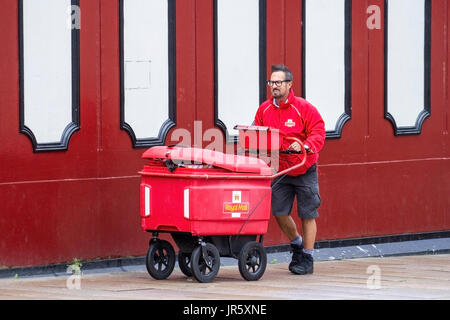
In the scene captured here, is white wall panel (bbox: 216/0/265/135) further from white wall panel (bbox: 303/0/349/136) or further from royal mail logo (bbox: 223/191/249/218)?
royal mail logo (bbox: 223/191/249/218)

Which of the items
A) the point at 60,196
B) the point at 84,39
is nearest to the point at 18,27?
the point at 84,39

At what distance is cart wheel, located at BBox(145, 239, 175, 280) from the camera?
1124cm

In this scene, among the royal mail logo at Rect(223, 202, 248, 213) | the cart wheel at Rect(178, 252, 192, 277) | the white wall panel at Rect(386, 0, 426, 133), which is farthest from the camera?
the white wall panel at Rect(386, 0, 426, 133)

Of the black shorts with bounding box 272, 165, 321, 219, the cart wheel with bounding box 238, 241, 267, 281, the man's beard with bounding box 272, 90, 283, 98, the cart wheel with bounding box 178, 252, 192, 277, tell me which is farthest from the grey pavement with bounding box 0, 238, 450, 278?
the man's beard with bounding box 272, 90, 283, 98

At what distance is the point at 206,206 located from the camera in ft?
35.7

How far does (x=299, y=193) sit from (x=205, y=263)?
1.18 metres

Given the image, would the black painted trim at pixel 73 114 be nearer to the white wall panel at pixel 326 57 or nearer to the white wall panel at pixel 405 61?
the white wall panel at pixel 326 57

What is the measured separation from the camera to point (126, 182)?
40.5 ft

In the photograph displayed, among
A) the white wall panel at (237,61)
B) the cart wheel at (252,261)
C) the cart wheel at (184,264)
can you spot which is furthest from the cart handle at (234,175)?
the white wall panel at (237,61)

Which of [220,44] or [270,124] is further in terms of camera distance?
[220,44]

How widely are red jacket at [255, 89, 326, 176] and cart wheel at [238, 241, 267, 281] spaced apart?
75cm
